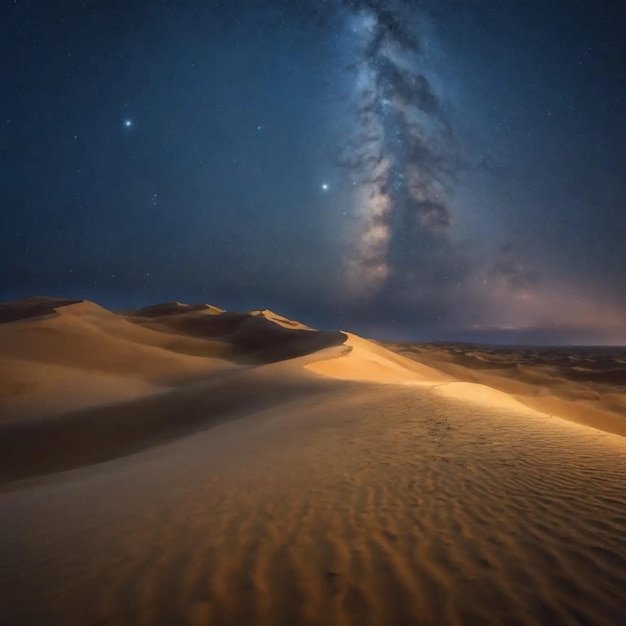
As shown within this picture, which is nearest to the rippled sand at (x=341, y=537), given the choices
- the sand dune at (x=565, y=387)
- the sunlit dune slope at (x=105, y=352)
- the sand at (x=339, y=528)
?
the sand at (x=339, y=528)

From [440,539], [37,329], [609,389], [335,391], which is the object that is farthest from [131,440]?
[609,389]

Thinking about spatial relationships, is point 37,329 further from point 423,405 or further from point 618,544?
point 618,544

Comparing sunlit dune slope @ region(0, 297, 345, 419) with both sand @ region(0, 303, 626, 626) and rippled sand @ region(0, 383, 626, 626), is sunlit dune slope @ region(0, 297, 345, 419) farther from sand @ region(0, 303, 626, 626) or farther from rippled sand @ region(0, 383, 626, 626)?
rippled sand @ region(0, 383, 626, 626)

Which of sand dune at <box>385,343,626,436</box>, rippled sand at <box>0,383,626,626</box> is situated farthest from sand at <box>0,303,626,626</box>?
sand dune at <box>385,343,626,436</box>

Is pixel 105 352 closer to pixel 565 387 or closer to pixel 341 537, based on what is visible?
pixel 341 537

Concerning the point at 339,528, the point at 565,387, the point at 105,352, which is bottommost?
the point at 565,387

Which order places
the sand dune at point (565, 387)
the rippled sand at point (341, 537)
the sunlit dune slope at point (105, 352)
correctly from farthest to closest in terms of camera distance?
1. the sand dune at point (565, 387)
2. the sunlit dune slope at point (105, 352)
3. the rippled sand at point (341, 537)

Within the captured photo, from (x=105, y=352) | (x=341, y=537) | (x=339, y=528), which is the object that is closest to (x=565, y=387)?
(x=339, y=528)

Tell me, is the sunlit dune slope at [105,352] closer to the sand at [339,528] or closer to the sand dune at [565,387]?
the sand at [339,528]

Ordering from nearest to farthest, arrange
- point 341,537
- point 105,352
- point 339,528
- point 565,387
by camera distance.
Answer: point 341,537
point 339,528
point 105,352
point 565,387

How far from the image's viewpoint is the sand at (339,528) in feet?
9.19

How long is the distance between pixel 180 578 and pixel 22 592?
1.33m

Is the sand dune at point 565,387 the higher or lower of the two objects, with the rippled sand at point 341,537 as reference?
lower

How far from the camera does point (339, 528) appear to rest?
12.8 ft
